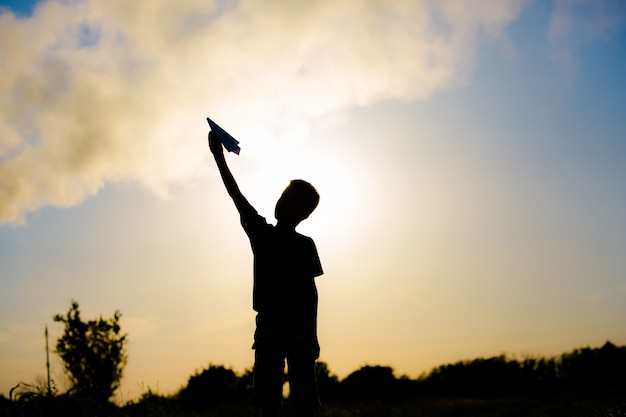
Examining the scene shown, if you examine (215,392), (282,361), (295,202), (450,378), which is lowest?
(450,378)

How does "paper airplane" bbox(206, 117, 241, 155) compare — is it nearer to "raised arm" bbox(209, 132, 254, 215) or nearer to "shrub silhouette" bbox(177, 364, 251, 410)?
"raised arm" bbox(209, 132, 254, 215)

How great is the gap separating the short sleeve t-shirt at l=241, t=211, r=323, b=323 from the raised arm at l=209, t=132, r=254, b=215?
7 centimetres

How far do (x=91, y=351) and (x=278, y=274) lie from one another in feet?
99.1

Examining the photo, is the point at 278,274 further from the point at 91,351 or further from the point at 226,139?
the point at 91,351

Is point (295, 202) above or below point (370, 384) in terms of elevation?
above

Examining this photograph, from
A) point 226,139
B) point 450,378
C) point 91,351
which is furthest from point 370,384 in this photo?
point 226,139

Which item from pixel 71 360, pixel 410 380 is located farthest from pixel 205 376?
pixel 410 380

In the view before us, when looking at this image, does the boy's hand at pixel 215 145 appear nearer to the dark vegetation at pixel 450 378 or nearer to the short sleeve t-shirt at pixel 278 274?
the short sleeve t-shirt at pixel 278 274

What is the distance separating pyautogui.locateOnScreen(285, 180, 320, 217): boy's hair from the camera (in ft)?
13.0

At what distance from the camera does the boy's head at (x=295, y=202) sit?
3961 millimetres

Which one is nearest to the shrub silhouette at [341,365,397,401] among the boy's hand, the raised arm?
the raised arm

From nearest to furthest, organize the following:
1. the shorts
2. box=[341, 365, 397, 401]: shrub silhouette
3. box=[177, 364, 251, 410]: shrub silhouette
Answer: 1. the shorts
2. box=[177, 364, 251, 410]: shrub silhouette
3. box=[341, 365, 397, 401]: shrub silhouette

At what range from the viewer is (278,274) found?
3816 millimetres

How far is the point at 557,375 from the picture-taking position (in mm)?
33688
